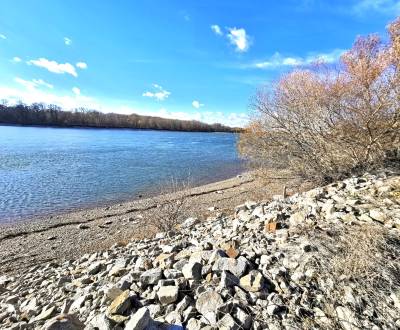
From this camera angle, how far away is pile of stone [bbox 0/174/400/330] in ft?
9.72

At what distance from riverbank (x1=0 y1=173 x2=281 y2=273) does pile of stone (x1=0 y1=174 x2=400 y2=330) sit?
3312 mm

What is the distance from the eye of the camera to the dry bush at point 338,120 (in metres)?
8.77

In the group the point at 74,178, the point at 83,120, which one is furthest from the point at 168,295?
the point at 83,120

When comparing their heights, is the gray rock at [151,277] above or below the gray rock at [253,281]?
below

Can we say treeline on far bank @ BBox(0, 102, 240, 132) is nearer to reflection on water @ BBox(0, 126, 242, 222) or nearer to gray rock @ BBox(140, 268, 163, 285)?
reflection on water @ BBox(0, 126, 242, 222)

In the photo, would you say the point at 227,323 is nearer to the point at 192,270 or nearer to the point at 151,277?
the point at 192,270

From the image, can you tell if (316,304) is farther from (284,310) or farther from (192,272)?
(192,272)

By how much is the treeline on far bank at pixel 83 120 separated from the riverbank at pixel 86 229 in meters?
79.1

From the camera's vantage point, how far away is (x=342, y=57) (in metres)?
10.2

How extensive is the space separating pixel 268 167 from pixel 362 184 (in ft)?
24.6

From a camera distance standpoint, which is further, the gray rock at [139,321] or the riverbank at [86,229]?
the riverbank at [86,229]

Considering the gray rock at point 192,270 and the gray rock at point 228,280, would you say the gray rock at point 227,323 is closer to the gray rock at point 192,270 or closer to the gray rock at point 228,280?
the gray rock at point 228,280

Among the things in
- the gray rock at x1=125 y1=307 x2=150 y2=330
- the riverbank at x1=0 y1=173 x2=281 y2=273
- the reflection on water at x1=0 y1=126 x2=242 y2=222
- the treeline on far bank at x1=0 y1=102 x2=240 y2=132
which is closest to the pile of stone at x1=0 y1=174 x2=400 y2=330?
the gray rock at x1=125 y1=307 x2=150 y2=330

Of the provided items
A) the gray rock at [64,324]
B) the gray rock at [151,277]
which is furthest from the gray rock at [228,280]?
the gray rock at [64,324]
